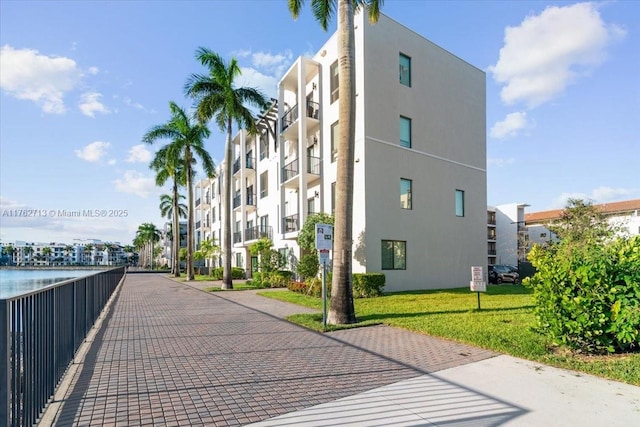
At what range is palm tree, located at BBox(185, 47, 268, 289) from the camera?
23594 millimetres

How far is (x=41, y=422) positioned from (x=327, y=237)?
674cm

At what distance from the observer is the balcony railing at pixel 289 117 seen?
988 inches

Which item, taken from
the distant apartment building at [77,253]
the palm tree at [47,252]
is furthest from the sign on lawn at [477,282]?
the palm tree at [47,252]

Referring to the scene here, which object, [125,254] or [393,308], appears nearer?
[393,308]

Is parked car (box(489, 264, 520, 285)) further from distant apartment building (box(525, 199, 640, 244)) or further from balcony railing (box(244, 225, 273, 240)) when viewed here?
balcony railing (box(244, 225, 273, 240))

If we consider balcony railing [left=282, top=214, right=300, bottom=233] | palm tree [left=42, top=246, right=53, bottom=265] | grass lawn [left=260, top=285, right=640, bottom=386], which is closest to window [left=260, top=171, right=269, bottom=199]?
balcony railing [left=282, top=214, right=300, bottom=233]

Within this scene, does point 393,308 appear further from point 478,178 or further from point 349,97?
point 478,178

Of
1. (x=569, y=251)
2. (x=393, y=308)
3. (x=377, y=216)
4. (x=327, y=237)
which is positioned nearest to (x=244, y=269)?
(x=377, y=216)

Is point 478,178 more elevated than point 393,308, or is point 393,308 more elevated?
point 478,178

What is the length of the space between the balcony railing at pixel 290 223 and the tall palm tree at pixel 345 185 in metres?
14.0

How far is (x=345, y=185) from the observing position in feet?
35.2

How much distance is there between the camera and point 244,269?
35594mm

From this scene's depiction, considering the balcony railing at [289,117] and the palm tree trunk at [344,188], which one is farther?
the balcony railing at [289,117]

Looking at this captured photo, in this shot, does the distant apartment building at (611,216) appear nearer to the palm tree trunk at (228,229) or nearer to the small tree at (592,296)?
the palm tree trunk at (228,229)
